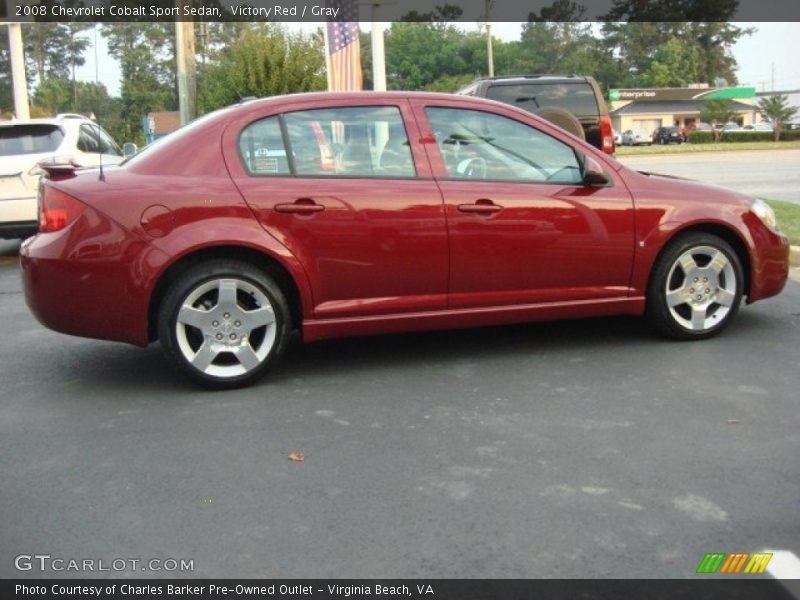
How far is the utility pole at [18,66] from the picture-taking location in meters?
20.2

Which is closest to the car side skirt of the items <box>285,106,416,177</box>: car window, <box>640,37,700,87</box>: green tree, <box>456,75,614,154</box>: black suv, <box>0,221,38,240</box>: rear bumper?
<box>285,106,416,177</box>: car window

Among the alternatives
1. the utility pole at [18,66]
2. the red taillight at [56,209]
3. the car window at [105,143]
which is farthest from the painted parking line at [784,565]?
the utility pole at [18,66]

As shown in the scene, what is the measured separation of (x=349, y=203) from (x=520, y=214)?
103 cm

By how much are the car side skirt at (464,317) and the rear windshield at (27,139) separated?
6475 millimetres

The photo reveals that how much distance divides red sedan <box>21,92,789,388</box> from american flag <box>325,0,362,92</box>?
8465 millimetres

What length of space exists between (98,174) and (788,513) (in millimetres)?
3897

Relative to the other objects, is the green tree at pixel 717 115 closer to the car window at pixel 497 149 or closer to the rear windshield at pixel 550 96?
the rear windshield at pixel 550 96

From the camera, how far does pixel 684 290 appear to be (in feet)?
18.8

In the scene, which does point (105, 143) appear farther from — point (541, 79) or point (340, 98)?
point (340, 98)

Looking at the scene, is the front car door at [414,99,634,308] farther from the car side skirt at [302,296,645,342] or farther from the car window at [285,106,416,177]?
the car window at [285,106,416,177]

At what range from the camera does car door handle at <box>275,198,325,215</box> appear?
16.4 ft
